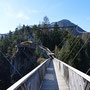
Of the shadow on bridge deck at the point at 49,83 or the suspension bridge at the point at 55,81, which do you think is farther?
the shadow on bridge deck at the point at 49,83

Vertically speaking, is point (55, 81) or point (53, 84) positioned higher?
point (53, 84)

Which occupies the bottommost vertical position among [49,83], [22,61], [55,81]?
[22,61]

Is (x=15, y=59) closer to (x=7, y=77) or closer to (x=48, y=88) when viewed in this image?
(x=7, y=77)

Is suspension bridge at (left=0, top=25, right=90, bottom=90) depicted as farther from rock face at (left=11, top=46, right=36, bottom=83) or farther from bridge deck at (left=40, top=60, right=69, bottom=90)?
rock face at (left=11, top=46, right=36, bottom=83)

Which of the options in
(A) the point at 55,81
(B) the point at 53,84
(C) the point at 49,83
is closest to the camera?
(B) the point at 53,84

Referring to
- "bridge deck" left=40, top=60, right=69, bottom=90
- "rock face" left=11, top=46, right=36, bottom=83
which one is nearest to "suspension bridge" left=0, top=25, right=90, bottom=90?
"bridge deck" left=40, top=60, right=69, bottom=90

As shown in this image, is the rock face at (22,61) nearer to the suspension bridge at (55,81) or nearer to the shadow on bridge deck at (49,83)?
the shadow on bridge deck at (49,83)

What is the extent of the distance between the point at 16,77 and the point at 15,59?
5.54 m

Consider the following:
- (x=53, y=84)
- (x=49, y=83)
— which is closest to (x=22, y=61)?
(x=49, y=83)

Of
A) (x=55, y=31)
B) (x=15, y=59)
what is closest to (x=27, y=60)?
(x=15, y=59)

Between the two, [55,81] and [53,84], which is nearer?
[53,84]

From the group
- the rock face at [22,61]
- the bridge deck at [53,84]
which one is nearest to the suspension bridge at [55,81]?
the bridge deck at [53,84]

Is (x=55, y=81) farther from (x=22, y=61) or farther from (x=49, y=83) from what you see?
(x=22, y=61)

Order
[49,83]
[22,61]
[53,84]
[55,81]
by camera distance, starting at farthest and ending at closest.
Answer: [22,61] < [55,81] < [49,83] < [53,84]
